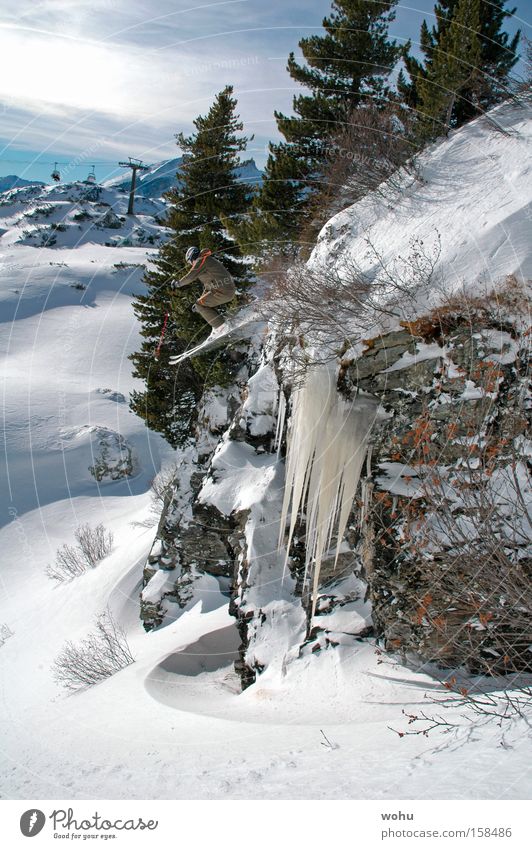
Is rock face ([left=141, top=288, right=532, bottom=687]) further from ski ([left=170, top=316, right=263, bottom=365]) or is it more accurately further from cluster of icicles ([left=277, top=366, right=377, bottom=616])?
ski ([left=170, top=316, right=263, bottom=365])

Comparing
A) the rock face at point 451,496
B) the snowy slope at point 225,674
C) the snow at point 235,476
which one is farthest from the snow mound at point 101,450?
the rock face at point 451,496

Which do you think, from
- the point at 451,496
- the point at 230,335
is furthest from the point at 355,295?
the point at 230,335

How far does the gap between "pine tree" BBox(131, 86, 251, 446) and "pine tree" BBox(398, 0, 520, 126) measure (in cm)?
473

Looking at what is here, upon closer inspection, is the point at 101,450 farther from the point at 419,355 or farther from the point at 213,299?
the point at 419,355

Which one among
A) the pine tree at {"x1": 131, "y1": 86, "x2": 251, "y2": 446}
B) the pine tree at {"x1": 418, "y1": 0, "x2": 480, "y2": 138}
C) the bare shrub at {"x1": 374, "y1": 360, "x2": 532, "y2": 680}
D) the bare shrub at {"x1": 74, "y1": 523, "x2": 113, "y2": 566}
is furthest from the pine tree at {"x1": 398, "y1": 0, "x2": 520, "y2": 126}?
the bare shrub at {"x1": 74, "y1": 523, "x2": 113, "y2": 566}

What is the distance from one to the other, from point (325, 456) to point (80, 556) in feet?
Result: 43.5

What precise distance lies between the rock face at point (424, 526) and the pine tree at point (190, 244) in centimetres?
544

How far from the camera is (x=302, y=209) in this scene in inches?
513

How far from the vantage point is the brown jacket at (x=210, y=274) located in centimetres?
938

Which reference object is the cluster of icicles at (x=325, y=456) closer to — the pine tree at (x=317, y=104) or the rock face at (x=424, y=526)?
the rock face at (x=424, y=526)

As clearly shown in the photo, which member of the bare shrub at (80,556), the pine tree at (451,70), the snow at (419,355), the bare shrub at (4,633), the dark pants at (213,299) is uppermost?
the pine tree at (451,70)

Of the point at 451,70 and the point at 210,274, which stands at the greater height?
the point at 451,70

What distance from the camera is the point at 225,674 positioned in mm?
9773

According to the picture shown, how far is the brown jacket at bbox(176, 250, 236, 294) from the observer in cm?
938
